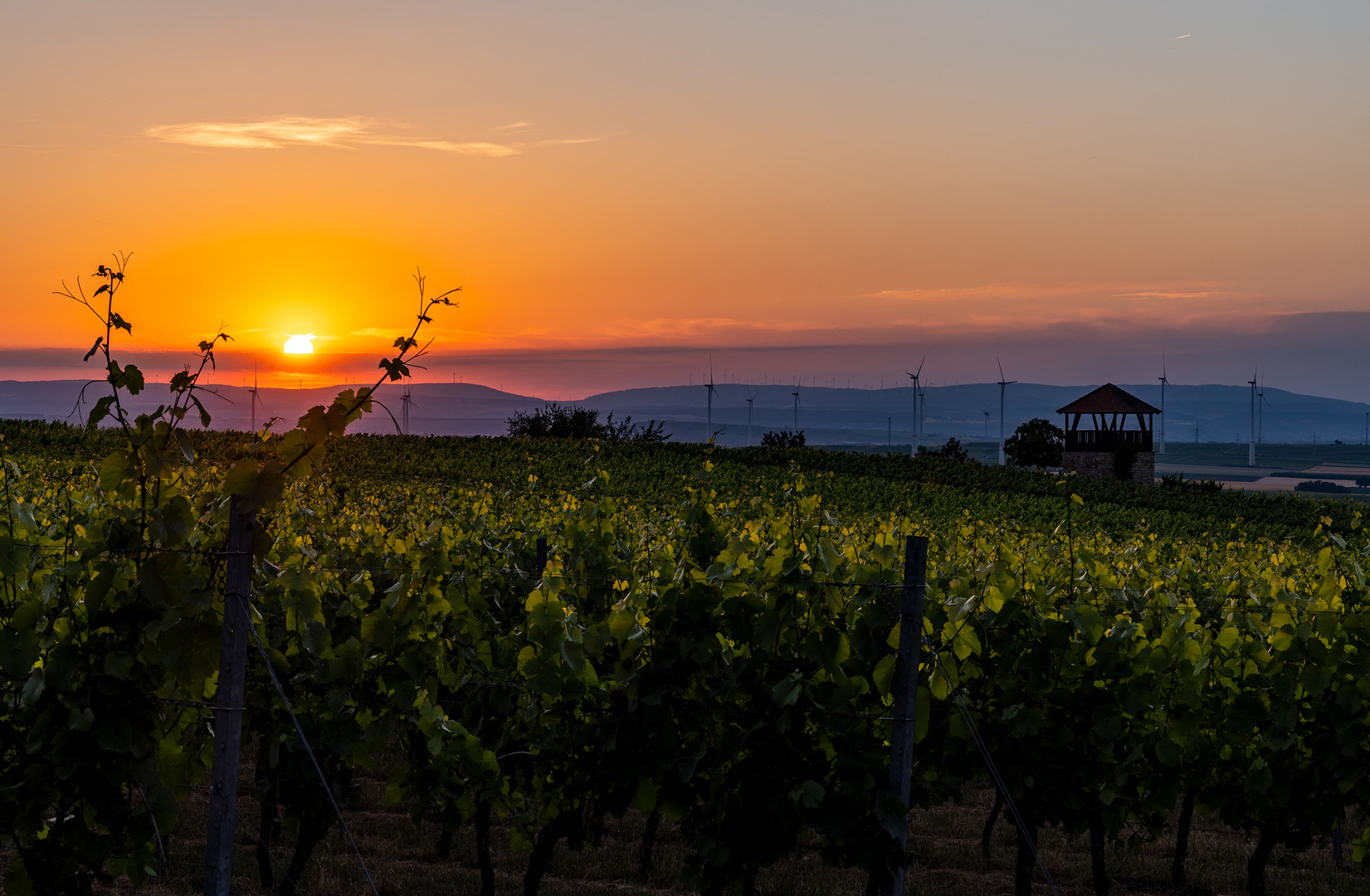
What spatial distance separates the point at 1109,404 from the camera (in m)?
68.6

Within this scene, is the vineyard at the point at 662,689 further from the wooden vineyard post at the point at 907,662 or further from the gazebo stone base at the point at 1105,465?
the gazebo stone base at the point at 1105,465

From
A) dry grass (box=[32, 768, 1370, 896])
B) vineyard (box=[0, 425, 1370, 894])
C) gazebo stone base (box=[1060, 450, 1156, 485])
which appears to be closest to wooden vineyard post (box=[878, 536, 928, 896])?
vineyard (box=[0, 425, 1370, 894])

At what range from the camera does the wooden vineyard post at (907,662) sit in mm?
5401

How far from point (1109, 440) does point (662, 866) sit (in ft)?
207

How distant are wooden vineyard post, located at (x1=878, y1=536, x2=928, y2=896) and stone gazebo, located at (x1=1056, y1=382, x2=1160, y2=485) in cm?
6096

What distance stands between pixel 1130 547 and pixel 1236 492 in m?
37.3

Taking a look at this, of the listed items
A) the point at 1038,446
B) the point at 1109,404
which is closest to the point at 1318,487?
the point at 1038,446

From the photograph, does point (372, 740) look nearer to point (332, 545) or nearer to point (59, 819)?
point (59, 819)

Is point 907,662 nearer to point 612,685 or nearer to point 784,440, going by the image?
point 612,685

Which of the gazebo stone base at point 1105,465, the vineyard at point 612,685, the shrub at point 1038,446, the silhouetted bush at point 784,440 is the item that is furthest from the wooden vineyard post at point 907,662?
the shrub at point 1038,446

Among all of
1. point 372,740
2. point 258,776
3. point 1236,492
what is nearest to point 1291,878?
point 372,740

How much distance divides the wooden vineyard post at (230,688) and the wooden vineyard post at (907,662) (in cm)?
318

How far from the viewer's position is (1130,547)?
14750 mm

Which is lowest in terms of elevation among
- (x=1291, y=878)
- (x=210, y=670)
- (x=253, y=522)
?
(x=1291, y=878)
